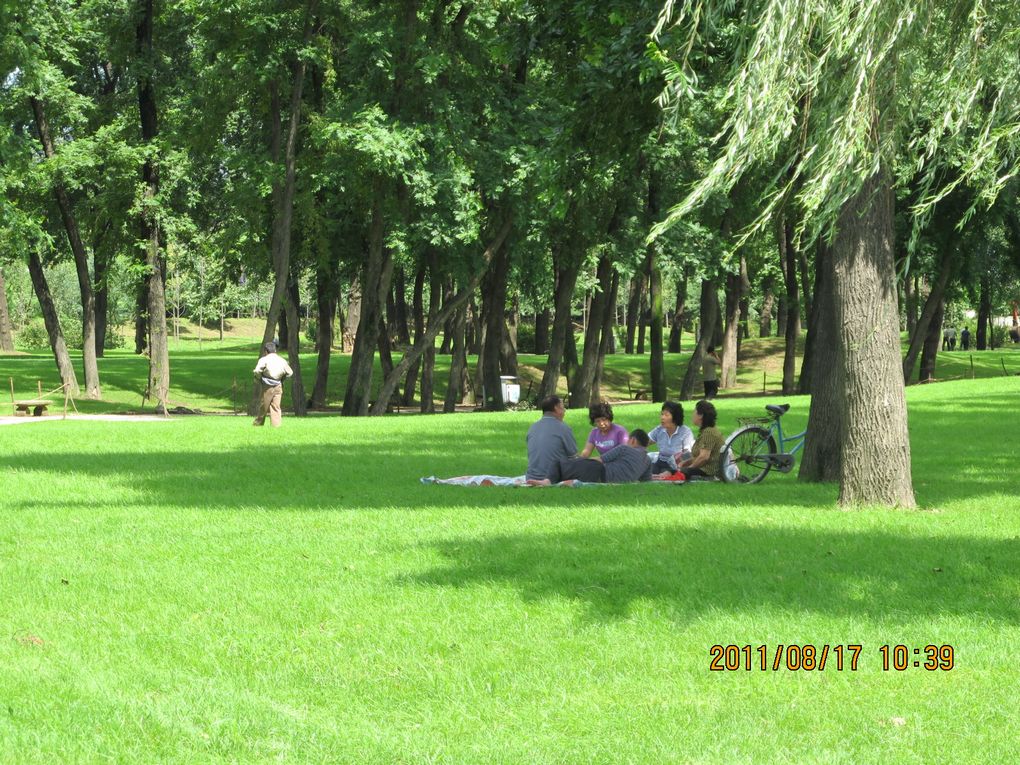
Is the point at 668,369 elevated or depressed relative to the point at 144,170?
depressed

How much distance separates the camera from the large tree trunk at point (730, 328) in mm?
44531

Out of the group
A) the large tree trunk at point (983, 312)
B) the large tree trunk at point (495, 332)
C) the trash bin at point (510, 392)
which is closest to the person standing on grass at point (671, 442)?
the large tree trunk at point (495, 332)

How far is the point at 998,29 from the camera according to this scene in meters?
9.76

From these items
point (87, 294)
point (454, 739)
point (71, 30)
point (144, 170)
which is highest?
point (71, 30)

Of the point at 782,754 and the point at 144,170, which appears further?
the point at 144,170

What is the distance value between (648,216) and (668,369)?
19.9 meters

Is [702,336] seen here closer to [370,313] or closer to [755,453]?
[370,313]

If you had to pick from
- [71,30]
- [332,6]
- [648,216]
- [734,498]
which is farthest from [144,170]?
[734,498]

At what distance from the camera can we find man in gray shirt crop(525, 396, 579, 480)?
1488cm

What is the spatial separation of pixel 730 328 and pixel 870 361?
35.2 m

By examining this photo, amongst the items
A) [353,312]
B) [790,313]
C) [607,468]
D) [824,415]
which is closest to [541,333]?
[353,312]

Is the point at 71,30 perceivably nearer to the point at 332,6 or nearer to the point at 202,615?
the point at 332,6

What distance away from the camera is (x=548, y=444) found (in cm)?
1488

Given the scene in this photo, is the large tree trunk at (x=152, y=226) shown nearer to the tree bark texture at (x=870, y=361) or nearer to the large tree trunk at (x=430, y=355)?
the large tree trunk at (x=430, y=355)
